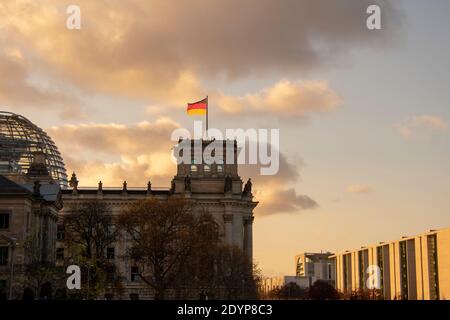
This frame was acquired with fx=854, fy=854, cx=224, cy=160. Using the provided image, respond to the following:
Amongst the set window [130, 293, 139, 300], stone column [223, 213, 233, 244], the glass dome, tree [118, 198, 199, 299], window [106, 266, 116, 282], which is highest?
the glass dome

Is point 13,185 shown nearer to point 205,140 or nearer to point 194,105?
point 194,105

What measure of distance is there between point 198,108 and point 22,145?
40169mm

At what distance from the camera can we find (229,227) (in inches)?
6747

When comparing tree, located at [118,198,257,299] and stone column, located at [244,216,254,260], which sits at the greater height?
stone column, located at [244,216,254,260]

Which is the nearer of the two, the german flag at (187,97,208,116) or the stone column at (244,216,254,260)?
the german flag at (187,97,208,116)

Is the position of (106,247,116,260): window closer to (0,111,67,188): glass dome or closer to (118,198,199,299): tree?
(0,111,67,188): glass dome

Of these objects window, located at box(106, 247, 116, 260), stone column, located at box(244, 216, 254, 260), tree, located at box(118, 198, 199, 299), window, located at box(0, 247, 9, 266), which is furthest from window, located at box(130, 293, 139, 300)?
window, located at box(0, 247, 9, 266)

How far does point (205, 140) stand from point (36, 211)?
64555 millimetres

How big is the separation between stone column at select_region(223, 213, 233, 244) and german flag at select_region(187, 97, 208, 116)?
23590 mm

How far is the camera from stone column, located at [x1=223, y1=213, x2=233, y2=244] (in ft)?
560

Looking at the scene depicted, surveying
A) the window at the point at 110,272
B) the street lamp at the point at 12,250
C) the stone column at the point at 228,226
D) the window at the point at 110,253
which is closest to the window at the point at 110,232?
Result: the window at the point at 110,272

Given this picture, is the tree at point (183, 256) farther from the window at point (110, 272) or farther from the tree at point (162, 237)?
the window at point (110, 272)

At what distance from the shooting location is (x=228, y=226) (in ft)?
563
